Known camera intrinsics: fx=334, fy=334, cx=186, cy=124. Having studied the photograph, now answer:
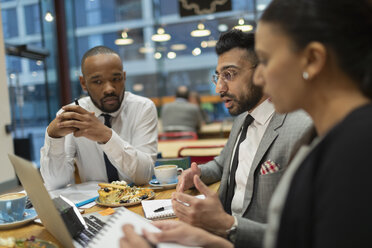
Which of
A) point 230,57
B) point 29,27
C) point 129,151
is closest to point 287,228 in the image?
point 230,57

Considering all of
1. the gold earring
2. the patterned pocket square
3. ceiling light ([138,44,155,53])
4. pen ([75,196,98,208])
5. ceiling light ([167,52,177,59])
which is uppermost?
ceiling light ([138,44,155,53])

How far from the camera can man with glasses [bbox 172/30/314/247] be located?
43.3 inches

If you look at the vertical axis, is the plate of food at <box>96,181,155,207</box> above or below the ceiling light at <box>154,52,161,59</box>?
below

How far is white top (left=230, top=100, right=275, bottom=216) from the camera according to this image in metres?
1.56

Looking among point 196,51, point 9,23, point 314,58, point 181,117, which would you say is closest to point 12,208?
point 314,58

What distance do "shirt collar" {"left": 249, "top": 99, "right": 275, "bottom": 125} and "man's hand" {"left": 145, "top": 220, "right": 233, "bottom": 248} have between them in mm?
742

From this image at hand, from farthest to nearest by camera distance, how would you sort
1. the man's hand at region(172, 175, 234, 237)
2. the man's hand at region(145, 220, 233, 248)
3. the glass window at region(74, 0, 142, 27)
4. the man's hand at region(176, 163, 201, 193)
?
the glass window at region(74, 0, 142, 27), the man's hand at region(176, 163, 201, 193), the man's hand at region(172, 175, 234, 237), the man's hand at region(145, 220, 233, 248)

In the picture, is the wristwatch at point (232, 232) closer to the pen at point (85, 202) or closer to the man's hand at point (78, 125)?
the pen at point (85, 202)

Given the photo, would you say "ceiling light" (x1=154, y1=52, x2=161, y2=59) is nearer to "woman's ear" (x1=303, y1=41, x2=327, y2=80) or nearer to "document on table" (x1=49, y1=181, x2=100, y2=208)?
"document on table" (x1=49, y1=181, x2=100, y2=208)

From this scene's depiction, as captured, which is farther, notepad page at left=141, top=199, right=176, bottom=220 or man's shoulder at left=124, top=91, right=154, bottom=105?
man's shoulder at left=124, top=91, right=154, bottom=105

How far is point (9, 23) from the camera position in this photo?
5242 millimetres

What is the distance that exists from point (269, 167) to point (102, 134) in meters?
0.92

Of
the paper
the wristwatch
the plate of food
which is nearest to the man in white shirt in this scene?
the paper

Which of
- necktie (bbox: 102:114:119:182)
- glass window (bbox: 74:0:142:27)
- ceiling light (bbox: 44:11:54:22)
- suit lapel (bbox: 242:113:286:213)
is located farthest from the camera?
glass window (bbox: 74:0:142:27)
